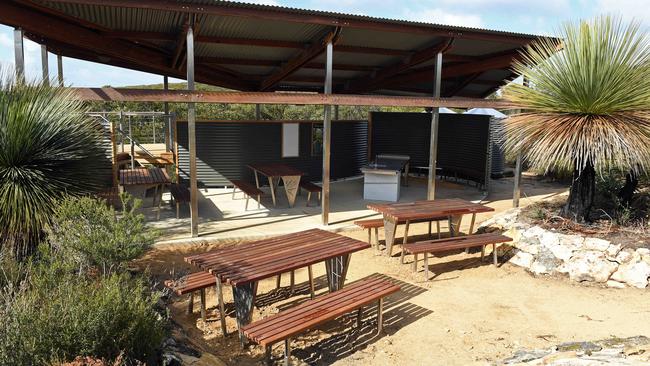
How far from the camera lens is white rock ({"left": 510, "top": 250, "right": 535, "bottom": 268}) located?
757 cm

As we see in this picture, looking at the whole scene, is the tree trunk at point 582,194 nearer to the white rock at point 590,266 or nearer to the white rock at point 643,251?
the white rock at point 590,266

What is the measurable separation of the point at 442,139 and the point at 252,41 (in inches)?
321

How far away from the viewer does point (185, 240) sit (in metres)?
8.14

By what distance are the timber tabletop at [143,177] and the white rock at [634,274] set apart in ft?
25.8

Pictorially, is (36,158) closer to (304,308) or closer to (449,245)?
(304,308)

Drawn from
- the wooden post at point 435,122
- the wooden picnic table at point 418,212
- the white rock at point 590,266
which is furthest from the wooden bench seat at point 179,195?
the white rock at point 590,266

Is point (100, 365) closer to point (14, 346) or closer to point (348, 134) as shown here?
point (14, 346)

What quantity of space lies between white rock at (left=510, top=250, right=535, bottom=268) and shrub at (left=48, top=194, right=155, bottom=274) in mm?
5740

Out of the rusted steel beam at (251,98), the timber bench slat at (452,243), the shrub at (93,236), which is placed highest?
the rusted steel beam at (251,98)

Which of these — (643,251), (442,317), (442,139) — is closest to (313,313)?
(442,317)

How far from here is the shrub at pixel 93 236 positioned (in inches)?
192

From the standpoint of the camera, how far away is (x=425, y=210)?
812 cm

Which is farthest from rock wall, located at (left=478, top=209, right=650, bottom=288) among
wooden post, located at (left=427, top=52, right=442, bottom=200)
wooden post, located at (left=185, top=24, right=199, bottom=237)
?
wooden post, located at (left=185, top=24, right=199, bottom=237)

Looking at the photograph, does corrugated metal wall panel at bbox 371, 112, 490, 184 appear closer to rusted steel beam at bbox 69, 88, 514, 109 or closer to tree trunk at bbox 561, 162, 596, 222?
rusted steel beam at bbox 69, 88, 514, 109
